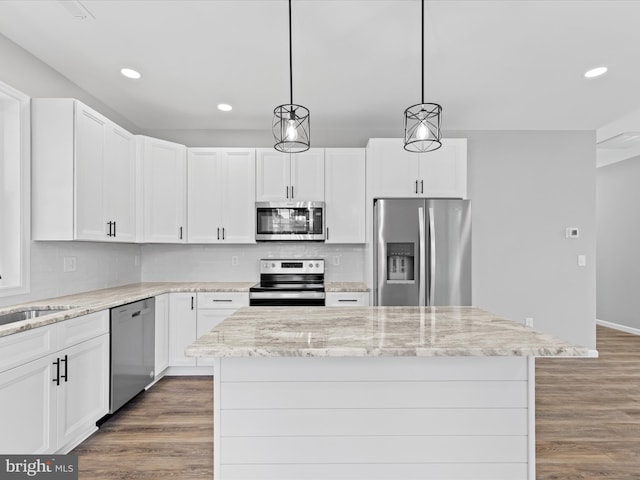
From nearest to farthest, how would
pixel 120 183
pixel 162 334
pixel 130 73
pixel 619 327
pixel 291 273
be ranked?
1. pixel 130 73
2. pixel 120 183
3. pixel 162 334
4. pixel 291 273
5. pixel 619 327

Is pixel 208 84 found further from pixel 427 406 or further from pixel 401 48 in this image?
pixel 427 406

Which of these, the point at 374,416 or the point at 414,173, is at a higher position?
the point at 414,173

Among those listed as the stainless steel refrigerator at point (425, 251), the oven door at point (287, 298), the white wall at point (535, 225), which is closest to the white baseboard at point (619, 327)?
the white wall at point (535, 225)

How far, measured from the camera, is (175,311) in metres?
3.55

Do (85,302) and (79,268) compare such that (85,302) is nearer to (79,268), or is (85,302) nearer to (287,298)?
(79,268)

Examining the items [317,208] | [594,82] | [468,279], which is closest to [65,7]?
[317,208]

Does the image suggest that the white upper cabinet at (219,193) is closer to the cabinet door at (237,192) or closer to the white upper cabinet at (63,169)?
the cabinet door at (237,192)

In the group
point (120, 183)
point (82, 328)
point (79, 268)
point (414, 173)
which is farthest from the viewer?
point (414, 173)

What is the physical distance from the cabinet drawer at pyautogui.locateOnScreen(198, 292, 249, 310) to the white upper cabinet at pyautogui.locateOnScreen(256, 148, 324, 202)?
1053 mm

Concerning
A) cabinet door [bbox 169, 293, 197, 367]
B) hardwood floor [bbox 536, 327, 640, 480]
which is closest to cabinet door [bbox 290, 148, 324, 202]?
cabinet door [bbox 169, 293, 197, 367]

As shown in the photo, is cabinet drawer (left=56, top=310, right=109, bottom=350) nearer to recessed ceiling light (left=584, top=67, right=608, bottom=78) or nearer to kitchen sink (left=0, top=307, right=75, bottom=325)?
kitchen sink (left=0, top=307, right=75, bottom=325)

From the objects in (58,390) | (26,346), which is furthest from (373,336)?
(58,390)

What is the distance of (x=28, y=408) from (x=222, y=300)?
182cm

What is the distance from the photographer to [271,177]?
12.8 ft
